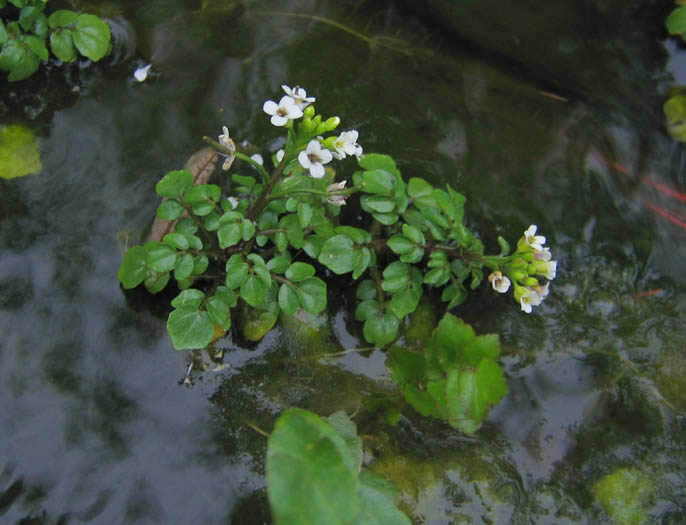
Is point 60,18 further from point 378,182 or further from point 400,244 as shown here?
point 400,244

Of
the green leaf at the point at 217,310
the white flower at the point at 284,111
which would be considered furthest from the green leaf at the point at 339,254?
the white flower at the point at 284,111

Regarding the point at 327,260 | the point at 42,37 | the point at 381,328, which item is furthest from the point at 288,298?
the point at 42,37

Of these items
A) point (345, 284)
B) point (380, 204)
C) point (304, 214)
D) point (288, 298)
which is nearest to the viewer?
point (304, 214)

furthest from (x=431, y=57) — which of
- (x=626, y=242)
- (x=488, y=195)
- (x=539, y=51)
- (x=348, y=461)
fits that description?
(x=348, y=461)

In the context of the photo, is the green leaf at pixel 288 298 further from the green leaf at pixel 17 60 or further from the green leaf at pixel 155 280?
the green leaf at pixel 17 60

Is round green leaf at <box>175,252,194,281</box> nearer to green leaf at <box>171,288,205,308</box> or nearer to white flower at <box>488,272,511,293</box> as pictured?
green leaf at <box>171,288,205,308</box>
